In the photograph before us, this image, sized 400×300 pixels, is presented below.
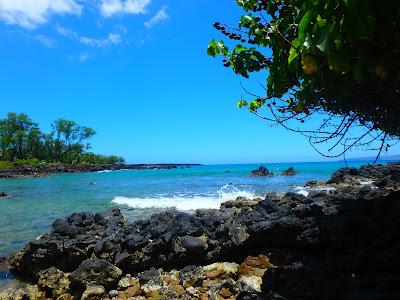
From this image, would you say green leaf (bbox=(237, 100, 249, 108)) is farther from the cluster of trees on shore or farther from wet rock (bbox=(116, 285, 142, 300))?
the cluster of trees on shore

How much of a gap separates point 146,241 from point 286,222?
10.4 feet

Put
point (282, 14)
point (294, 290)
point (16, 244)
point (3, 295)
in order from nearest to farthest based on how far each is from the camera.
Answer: point (282, 14) → point (294, 290) → point (3, 295) → point (16, 244)

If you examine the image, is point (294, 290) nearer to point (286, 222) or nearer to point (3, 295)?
point (286, 222)

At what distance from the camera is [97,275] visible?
26.0ft

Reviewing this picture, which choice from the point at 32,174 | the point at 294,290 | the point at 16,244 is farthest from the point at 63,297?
the point at 32,174

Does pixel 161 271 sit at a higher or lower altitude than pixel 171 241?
lower

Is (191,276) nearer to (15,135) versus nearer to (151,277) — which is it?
(151,277)

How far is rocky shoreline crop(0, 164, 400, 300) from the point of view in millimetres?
6109

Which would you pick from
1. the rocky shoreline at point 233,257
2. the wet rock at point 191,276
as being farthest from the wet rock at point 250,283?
the wet rock at point 191,276

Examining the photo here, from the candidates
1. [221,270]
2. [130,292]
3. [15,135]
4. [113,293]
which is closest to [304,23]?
[221,270]

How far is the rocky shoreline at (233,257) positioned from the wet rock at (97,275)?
2 cm

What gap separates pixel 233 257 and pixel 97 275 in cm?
288

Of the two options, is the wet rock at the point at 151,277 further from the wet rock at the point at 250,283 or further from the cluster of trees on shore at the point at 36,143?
the cluster of trees on shore at the point at 36,143

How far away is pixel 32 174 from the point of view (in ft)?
239
